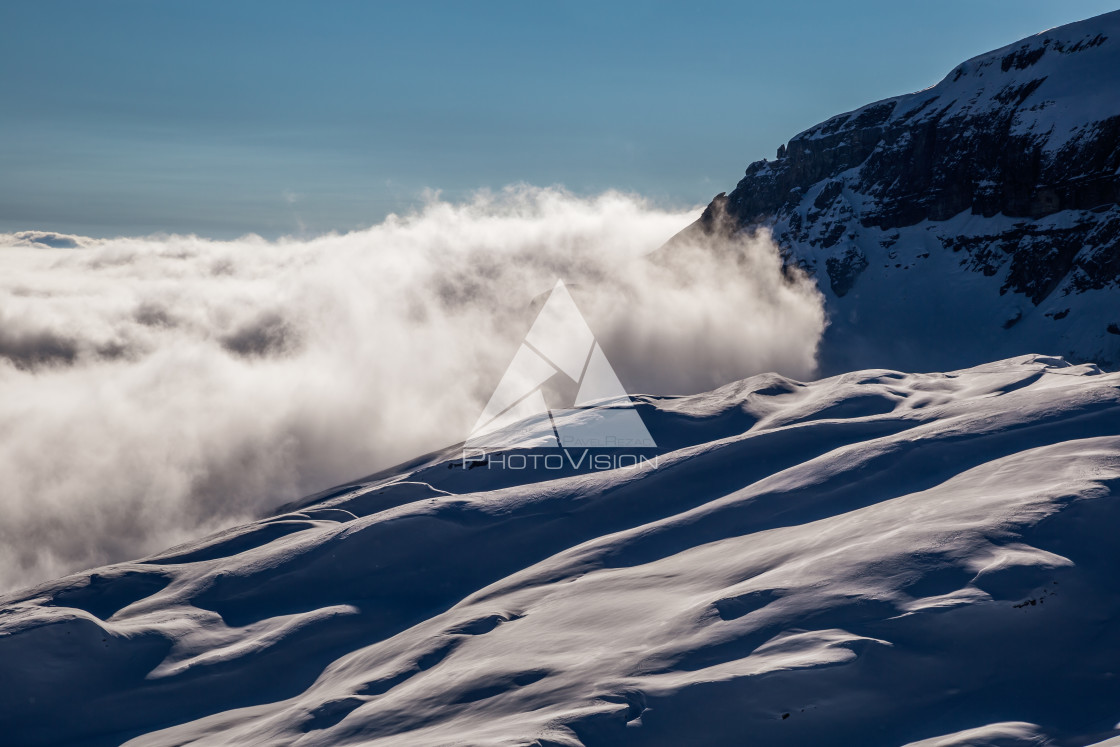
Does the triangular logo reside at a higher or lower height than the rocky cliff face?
lower

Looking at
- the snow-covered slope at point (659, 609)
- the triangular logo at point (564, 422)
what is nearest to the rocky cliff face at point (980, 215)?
the triangular logo at point (564, 422)

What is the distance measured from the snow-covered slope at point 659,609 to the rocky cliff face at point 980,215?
264 feet

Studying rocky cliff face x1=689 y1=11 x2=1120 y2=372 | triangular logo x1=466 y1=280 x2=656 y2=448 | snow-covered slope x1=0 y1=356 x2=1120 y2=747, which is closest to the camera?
snow-covered slope x1=0 y1=356 x2=1120 y2=747

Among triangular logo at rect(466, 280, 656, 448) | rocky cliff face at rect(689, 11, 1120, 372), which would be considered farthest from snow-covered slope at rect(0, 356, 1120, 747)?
rocky cliff face at rect(689, 11, 1120, 372)

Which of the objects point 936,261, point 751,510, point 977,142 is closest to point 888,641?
point 751,510

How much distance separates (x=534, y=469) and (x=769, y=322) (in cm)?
10197

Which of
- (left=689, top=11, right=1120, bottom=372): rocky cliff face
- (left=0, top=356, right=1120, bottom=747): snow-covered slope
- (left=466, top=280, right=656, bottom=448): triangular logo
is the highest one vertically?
(left=689, top=11, right=1120, bottom=372): rocky cliff face

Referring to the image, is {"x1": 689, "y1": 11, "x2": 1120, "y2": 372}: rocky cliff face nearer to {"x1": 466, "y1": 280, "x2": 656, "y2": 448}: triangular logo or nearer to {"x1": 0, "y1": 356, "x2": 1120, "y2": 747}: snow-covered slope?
{"x1": 466, "y1": 280, "x2": 656, "y2": 448}: triangular logo

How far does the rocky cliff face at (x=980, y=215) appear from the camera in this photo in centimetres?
11156

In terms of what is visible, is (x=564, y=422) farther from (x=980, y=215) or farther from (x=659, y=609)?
(x=980, y=215)

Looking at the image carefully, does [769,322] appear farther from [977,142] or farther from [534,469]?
[534,469]

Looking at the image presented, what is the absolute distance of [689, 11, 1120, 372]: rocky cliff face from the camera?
11156 centimetres

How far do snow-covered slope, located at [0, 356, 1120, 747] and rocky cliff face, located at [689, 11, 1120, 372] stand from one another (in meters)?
80.4

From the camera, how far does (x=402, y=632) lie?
94.7 feet
